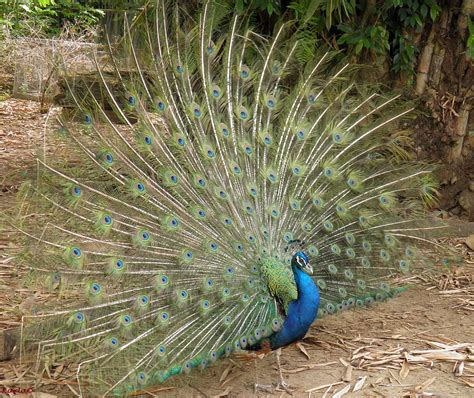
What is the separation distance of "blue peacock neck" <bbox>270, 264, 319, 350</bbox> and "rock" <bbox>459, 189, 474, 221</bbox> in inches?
118

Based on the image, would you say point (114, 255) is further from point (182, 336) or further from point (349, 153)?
point (349, 153)

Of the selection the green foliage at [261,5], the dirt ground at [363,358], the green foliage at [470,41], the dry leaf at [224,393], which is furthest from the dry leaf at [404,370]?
the green foliage at [261,5]

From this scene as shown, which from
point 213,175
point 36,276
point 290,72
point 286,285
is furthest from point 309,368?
point 290,72

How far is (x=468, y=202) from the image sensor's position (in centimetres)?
627

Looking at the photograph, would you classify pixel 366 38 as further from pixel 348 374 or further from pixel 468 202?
pixel 348 374

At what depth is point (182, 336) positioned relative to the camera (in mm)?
3762

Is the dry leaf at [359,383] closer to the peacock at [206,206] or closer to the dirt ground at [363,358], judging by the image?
the dirt ground at [363,358]

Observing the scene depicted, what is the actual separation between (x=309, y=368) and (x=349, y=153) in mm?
1624

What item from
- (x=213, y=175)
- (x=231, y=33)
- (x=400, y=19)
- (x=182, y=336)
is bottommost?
(x=182, y=336)

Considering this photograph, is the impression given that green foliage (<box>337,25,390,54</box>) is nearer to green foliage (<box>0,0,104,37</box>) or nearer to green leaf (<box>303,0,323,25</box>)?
green leaf (<box>303,0,323,25</box>)

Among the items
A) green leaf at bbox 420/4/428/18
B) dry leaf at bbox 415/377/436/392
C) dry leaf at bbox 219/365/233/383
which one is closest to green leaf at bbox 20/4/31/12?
green leaf at bbox 420/4/428/18

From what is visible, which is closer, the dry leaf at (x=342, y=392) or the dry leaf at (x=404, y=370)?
the dry leaf at (x=342, y=392)

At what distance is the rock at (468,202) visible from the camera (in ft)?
20.5

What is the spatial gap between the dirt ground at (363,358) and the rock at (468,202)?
3.68 ft
